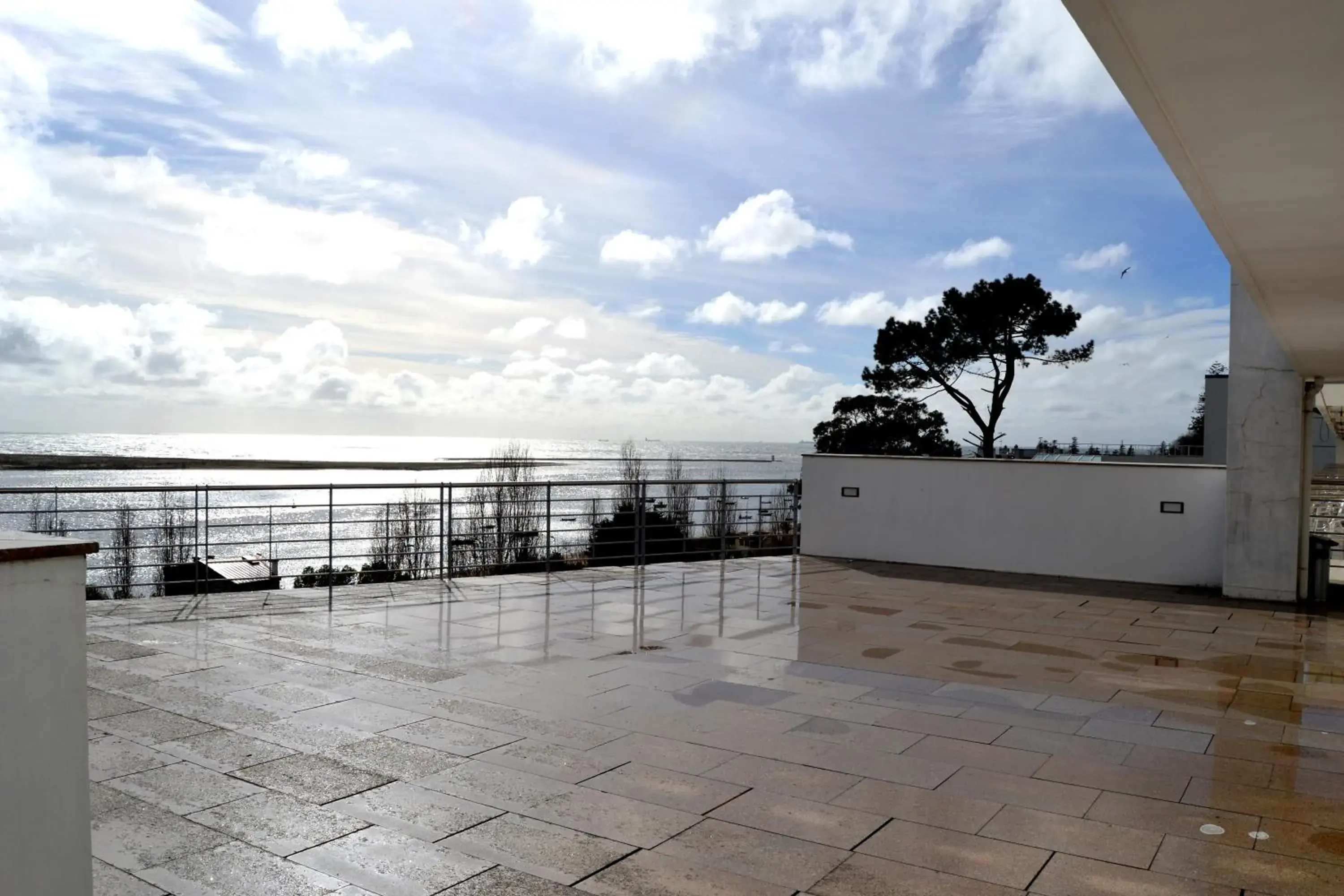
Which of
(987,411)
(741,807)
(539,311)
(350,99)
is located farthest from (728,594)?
(539,311)

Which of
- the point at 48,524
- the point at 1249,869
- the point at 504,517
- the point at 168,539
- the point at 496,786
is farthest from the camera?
the point at 168,539

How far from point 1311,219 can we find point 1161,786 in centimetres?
237

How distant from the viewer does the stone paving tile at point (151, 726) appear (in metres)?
3.96

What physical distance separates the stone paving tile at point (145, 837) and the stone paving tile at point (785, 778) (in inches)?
69.0

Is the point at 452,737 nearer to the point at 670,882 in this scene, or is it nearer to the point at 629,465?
the point at 670,882

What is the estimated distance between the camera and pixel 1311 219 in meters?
3.93

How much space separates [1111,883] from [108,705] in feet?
13.8

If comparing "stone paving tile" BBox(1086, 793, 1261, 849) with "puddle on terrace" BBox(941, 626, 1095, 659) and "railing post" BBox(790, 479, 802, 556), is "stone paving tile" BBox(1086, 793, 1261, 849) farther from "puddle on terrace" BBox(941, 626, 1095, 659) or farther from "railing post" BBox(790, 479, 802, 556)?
"railing post" BBox(790, 479, 802, 556)

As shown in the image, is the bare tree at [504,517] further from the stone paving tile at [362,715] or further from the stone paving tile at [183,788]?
the stone paving tile at [183,788]

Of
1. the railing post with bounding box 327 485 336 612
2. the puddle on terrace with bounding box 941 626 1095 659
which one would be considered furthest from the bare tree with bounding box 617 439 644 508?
the puddle on terrace with bounding box 941 626 1095 659

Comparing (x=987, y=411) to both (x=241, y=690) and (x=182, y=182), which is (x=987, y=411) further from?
(x=241, y=690)

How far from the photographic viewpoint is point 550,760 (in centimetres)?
379

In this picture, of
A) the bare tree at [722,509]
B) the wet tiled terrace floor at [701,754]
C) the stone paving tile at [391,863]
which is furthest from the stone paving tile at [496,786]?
the bare tree at [722,509]

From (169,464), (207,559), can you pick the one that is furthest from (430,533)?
(169,464)
